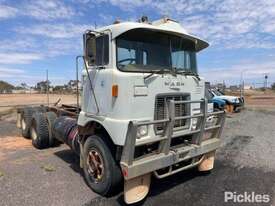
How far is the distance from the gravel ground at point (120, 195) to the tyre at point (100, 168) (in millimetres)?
172

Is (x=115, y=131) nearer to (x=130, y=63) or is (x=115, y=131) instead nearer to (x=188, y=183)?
(x=130, y=63)

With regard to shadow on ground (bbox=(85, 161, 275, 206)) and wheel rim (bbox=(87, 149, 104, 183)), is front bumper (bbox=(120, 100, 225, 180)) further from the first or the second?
wheel rim (bbox=(87, 149, 104, 183))

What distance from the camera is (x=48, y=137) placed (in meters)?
8.99

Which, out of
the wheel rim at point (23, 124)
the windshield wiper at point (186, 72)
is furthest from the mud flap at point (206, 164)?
the wheel rim at point (23, 124)

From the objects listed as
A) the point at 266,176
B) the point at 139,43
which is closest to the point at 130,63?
the point at 139,43

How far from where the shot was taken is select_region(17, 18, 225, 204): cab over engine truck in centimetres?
479

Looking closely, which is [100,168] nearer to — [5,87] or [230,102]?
[230,102]

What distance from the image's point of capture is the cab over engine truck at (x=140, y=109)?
4.79 metres

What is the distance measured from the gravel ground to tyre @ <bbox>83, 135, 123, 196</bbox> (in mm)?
172

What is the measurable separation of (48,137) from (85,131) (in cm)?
354

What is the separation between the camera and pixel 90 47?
215 inches

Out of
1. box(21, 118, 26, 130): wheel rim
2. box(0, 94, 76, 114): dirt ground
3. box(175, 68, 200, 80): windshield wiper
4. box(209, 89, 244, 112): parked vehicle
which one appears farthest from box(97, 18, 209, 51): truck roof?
box(209, 89, 244, 112): parked vehicle

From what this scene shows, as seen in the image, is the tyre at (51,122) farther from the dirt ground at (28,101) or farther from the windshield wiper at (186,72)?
the dirt ground at (28,101)

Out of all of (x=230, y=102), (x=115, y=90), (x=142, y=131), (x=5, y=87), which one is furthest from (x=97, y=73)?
(x=5, y=87)
